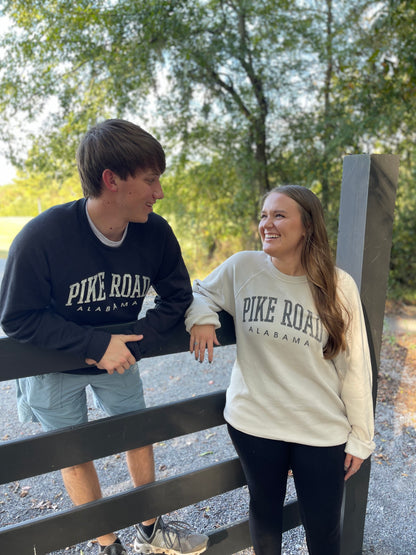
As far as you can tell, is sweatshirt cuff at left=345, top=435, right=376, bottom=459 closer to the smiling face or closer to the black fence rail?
the black fence rail

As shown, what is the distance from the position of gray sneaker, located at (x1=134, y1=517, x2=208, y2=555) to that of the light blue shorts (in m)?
0.50

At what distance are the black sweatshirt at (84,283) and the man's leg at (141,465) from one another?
1.31 ft

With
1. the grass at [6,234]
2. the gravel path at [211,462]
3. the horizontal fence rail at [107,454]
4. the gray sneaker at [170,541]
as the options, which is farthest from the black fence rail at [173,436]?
the grass at [6,234]

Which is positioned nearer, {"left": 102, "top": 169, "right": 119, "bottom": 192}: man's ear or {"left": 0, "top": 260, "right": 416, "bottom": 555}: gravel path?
{"left": 102, "top": 169, "right": 119, "bottom": 192}: man's ear

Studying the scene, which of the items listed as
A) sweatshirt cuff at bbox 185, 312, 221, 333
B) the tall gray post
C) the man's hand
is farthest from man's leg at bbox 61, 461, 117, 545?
the tall gray post

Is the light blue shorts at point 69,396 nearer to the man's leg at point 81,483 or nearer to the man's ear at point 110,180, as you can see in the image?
the man's leg at point 81,483

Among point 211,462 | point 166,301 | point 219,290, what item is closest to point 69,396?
point 166,301

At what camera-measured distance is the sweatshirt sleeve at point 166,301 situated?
1.43 meters

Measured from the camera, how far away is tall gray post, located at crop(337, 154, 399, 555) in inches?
65.2

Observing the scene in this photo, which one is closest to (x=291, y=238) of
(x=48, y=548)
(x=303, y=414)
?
(x=303, y=414)

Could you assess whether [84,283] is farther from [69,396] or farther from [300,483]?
[300,483]

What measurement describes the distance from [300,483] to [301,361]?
0.42m

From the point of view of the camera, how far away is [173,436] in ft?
5.27

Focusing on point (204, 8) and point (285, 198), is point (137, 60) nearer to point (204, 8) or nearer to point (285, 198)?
point (204, 8)
